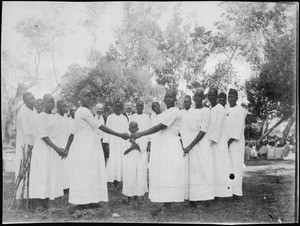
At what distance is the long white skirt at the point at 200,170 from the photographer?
533 centimetres

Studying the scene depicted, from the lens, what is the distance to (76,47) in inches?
216

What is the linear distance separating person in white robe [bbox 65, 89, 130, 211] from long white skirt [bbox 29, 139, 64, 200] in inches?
15.2

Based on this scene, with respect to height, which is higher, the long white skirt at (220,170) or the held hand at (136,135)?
the held hand at (136,135)

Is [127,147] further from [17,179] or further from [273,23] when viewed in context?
[273,23]

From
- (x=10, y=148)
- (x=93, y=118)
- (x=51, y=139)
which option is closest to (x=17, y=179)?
(x=10, y=148)

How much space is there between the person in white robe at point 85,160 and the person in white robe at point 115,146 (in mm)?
283

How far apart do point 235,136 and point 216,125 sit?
39 centimetres

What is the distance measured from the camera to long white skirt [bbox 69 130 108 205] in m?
5.14

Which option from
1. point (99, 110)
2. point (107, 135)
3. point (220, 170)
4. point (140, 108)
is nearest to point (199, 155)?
point (220, 170)

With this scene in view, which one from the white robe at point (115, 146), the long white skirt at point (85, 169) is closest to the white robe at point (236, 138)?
the white robe at point (115, 146)

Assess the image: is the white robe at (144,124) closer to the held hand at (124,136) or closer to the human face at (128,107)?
the human face at (128,107)

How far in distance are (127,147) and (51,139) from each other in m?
1.20

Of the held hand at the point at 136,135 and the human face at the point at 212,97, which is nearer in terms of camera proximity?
the held hand at the point at 136,135

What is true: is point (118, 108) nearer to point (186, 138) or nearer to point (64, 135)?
point (64, 135)
